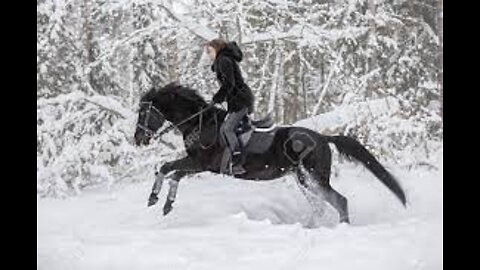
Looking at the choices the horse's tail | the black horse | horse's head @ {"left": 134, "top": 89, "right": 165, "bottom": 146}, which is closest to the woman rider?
the black horse

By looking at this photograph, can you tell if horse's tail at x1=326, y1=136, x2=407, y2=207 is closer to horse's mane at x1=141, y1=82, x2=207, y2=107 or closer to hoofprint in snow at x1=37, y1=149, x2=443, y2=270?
hoofprint in snow at x1=37, y1=149, x2=443, y2=270

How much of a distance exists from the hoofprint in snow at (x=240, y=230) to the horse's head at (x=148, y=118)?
121cm

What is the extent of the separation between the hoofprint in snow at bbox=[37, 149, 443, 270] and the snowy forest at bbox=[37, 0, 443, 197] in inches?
52.2

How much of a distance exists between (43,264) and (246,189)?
4.17 m


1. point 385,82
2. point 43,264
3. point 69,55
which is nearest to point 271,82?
point 385,82

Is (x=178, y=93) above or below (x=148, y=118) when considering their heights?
above

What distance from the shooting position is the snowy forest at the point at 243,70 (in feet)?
39.8

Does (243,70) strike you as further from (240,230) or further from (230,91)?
(240,230)

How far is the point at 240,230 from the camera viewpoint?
26.7 feet

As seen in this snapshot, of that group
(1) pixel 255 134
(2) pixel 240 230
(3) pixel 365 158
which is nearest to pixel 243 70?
(1) pixel 255 134

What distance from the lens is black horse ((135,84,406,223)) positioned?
329 inches

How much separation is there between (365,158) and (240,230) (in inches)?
76.8

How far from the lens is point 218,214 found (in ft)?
29.7
